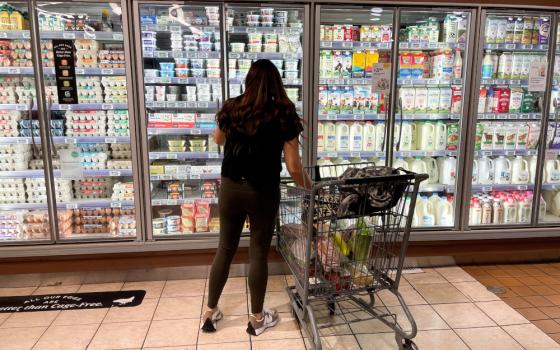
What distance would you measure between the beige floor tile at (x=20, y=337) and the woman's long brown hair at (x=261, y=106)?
1.85 m

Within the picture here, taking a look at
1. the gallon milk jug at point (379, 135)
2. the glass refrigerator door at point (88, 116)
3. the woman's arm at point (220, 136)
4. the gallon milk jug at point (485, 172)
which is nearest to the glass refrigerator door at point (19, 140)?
the glass refrigerator door at point (88, 116)

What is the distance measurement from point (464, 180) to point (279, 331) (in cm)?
210

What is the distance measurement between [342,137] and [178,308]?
6.43ft

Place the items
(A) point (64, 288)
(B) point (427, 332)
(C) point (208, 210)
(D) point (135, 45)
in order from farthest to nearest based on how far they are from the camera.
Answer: (C) point (208, 210)
(A) point (64, 288)
(D) point (135, 45)
(B) point (427, 332)

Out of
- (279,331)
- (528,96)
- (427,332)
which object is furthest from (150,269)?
(528,96)

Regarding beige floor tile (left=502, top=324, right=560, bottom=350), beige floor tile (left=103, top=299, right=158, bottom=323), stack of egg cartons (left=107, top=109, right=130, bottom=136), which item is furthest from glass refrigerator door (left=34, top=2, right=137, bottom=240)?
beige floor tile (left=502, top=324, right=560, bottom=350)

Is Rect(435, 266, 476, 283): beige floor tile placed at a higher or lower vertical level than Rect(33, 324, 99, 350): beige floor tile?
higher

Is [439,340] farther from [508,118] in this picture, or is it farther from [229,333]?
[508,118]

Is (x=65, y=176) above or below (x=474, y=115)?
below

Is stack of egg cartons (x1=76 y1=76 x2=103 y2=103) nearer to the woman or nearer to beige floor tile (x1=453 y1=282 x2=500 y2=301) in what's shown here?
the woman

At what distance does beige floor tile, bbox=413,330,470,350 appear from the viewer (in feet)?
8.29

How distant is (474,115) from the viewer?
353cm

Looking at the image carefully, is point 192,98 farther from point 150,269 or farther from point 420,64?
point 420,64

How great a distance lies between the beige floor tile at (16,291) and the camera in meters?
3.24
